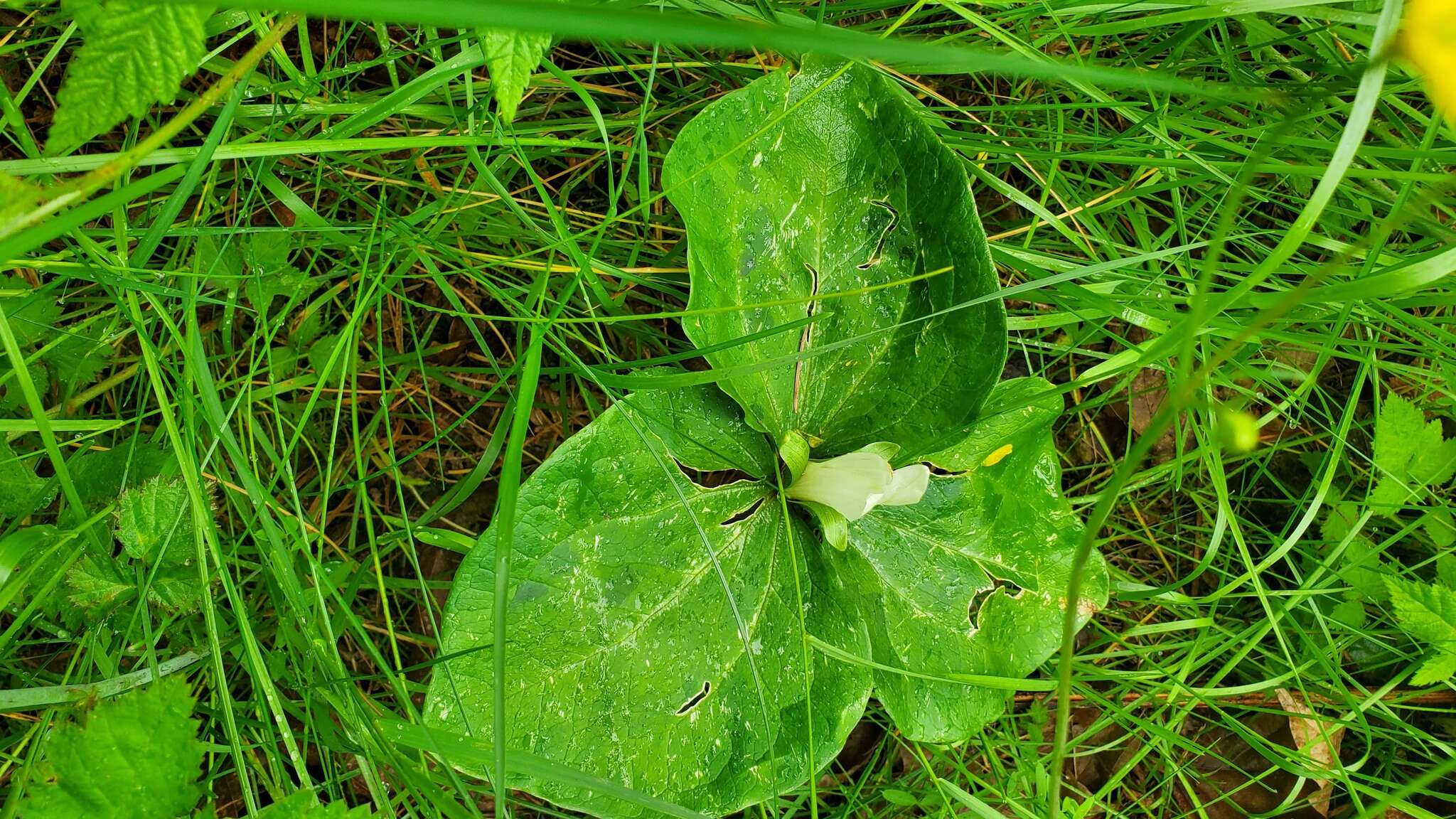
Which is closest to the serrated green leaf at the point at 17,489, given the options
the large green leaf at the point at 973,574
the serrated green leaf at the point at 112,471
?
the serrated green leaf at the point at 112,471

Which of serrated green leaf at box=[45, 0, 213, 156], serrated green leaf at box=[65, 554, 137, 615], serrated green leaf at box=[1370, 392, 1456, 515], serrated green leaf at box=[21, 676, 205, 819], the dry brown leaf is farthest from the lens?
the dry brown leaf

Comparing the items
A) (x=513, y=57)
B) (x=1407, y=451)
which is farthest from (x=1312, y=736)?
(x=513, y=57)

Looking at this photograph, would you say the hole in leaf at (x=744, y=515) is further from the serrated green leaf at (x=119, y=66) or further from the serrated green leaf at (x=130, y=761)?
the serrated green leaf at (x=119, y=66)

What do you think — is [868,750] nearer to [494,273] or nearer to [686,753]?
[686,753]

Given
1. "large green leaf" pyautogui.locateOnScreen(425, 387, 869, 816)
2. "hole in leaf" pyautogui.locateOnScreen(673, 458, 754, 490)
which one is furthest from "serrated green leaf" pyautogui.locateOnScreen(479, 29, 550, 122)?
"hole in leaf" pyautogui.locateOnScreen(673, 458, 754, 490)

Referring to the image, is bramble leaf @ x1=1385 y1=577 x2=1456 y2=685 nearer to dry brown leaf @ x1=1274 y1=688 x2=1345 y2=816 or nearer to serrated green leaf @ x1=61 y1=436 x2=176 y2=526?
dry brown leaf @ x1=1274 y1=688 x2=1345 y2=816

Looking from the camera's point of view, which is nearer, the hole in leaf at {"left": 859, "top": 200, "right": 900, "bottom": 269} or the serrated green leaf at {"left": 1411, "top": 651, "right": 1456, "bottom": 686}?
the hole in leaf at {"left": 859, "top": 200, "right": 900, "bottom": 269}

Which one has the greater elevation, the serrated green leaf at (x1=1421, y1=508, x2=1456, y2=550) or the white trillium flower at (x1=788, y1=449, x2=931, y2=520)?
the white trillium flower at (x1=788, y1=449, x2=931, y2=520)
